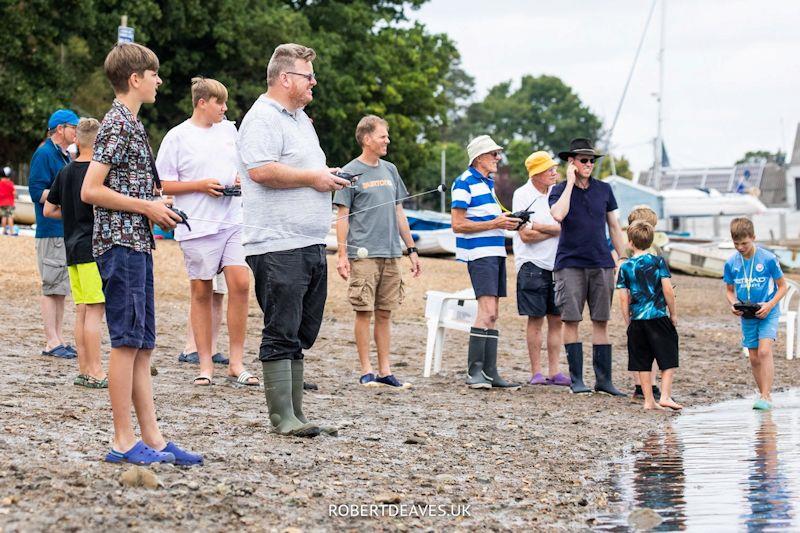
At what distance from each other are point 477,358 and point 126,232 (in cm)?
467

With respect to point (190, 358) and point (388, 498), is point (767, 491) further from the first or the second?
point (190, 358)

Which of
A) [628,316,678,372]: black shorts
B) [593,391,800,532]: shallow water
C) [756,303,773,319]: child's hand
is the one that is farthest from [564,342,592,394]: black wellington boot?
[756,303,773,319]: child's hand

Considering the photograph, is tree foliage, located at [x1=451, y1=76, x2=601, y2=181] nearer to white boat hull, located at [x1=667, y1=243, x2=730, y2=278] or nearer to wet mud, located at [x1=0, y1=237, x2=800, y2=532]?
white boat hull, located at [x1=667, y1=243, x2=730, y2=278]

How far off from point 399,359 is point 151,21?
2178 cm

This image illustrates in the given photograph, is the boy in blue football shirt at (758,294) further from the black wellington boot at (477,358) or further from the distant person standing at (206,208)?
the distant person standing at (206,208)

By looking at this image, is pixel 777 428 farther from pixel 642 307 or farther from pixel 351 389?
pixel 351 389

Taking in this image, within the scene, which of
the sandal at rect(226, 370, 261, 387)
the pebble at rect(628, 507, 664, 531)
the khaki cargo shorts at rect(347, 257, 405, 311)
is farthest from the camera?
the khaki cargo shorts at rect(347, 257, 405, 311)

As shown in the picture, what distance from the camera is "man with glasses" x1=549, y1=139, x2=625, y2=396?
915 centimetres

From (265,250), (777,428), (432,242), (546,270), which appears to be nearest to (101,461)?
(265,250)

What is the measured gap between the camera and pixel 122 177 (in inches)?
209

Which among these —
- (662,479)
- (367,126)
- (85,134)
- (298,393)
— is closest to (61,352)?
(85,134)

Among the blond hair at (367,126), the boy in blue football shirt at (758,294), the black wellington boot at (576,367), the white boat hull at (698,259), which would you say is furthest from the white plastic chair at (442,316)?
the white boat hull at (698,259)

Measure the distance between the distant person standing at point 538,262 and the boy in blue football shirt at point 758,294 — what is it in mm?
1338

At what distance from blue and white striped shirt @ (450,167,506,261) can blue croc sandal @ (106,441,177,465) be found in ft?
14.6
